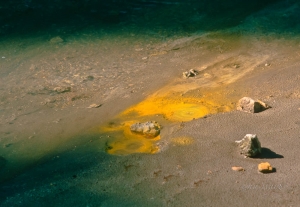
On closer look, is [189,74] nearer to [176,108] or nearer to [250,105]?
[176,108]

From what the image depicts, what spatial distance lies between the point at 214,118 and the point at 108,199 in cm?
164

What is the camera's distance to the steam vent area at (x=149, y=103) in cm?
361

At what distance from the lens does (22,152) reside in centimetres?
426

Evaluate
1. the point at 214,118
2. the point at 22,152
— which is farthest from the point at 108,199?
the point at 214,118

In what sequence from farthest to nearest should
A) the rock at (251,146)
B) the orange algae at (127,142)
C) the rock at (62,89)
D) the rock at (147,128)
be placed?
the rock at (62,89)
the rock at (147,128)
the orange algae at (127,142)
the rock at (251,146)

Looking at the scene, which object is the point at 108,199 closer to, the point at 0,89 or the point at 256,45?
the point at 0,89

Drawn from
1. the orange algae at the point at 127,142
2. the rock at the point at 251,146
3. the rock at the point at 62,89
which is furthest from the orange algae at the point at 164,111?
the rock at the point at 62,89

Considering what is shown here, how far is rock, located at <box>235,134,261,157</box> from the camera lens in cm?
380

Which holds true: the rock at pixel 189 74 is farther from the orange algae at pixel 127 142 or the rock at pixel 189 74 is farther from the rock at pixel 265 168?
the rock at pixel 265 168

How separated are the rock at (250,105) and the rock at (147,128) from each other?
3.22 ft

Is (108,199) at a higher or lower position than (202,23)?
lower

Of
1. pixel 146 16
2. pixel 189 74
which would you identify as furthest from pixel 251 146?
pixel 146 16

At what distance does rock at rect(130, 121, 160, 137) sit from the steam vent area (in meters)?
0.02

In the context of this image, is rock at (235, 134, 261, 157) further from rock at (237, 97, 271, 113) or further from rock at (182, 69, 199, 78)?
rock at (182, 69, 199, 78)
